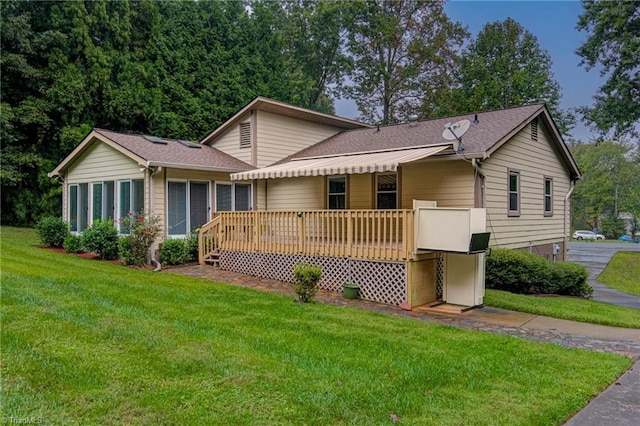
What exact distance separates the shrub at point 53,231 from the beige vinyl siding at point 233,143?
607 centimetres

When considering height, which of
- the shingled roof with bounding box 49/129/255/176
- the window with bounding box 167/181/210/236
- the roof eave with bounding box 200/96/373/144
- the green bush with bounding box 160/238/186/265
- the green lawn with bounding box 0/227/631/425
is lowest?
the green lawn with bounding box 0/227/631/425

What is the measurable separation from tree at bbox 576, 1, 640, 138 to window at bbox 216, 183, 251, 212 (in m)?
21.4

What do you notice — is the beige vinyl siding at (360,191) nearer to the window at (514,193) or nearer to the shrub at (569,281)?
the window at (514,193)

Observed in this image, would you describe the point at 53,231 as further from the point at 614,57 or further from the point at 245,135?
the point at 614,57

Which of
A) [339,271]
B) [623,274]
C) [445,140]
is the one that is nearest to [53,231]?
[339,271]

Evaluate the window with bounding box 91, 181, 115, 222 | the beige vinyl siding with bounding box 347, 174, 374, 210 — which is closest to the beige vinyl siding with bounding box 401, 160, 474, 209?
the beige vinyl siding with bounding box 347, 174, 374, 210

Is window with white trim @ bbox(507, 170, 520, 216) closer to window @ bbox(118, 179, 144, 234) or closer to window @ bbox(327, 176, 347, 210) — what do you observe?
window @ bbox(327, 176, 347, 210)

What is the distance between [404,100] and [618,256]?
17583 millimetres

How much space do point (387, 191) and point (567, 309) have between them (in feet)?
18.9

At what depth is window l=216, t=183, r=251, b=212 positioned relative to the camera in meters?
14.9

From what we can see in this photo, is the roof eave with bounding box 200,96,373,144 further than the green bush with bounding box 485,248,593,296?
Yes

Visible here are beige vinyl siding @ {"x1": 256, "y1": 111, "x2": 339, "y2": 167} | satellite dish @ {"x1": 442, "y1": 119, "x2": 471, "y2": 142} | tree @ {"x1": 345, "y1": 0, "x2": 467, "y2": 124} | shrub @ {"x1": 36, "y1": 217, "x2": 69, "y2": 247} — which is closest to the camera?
satellite dish @ {"x1": 442, "y1": 119, "x2": 471, "y2": 142}

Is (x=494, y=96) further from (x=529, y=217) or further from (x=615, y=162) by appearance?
(x=615, y=162)

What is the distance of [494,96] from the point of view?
94.5ft
